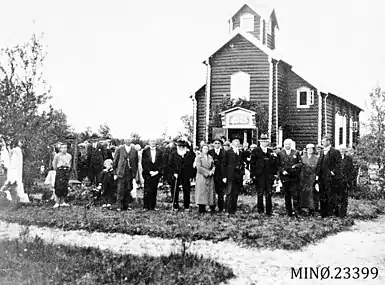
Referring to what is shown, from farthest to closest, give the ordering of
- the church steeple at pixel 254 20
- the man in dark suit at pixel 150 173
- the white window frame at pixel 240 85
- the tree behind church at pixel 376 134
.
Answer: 1. the church steeple at pixel 254 20
2. the white window frame at pixel 240 85
3. the tree behind church at pixel 376 134
4. the man in dark suit at pixel 150 173

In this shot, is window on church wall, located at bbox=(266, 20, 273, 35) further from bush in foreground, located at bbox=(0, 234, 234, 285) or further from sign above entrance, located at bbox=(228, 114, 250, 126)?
bush in foreground, located at bbox=(0, 234, 234, 285)

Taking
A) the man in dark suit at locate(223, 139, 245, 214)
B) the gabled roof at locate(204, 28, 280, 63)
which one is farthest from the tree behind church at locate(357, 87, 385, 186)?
the gabled roof at locate(204, 28, 280, 63)

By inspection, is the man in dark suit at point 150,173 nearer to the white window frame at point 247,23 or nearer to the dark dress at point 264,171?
the dark dress at point 264,171

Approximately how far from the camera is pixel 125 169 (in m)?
12.5

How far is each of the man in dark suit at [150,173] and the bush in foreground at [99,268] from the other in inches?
198

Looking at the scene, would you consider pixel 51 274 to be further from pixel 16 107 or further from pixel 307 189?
pixel 16 107

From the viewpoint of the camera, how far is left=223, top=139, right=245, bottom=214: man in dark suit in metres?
11.6

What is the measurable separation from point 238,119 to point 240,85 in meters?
2.15

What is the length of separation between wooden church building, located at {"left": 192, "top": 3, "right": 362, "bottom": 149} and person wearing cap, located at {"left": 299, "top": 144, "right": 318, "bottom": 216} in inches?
564

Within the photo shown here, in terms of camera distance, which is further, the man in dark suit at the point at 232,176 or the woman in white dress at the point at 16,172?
the woman in white dress at the point at 16,172

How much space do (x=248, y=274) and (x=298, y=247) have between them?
178 centimetres

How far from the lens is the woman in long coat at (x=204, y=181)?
37.8 feet

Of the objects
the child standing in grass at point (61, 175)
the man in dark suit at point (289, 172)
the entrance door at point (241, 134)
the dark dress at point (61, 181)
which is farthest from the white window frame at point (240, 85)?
the dark dress at point (61, 181)

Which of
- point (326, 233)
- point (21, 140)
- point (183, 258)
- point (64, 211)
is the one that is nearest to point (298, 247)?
point (326, 233)
